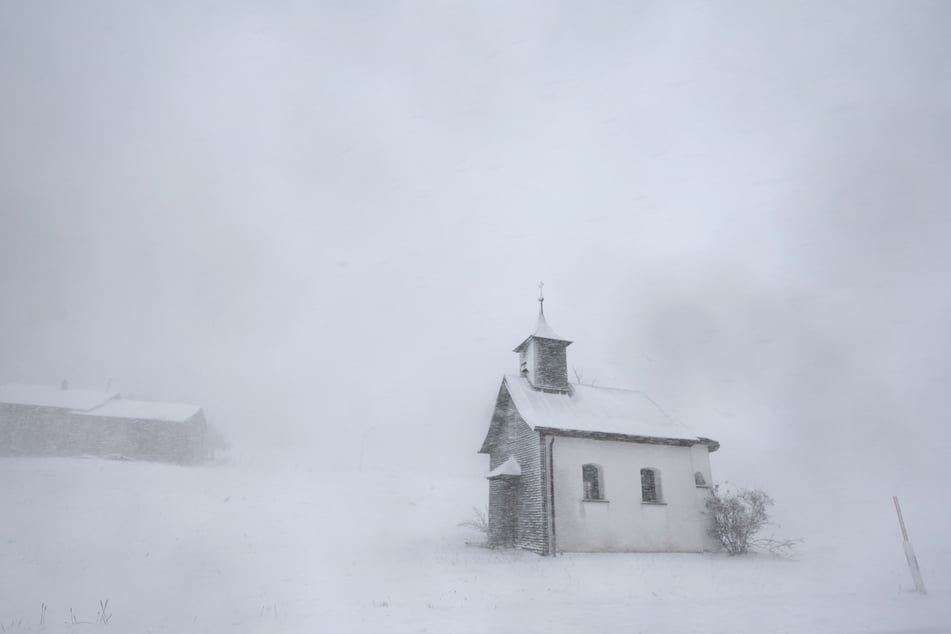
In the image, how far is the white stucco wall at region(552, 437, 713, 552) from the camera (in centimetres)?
1672

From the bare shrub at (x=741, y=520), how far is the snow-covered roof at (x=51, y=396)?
42.8 m

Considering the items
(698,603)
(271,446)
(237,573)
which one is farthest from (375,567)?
(271,446)

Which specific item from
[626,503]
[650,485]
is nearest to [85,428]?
[626,503]

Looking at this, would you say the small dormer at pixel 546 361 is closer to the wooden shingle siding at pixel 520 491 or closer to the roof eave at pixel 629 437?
the wooden shingle siding at pixel 520 491

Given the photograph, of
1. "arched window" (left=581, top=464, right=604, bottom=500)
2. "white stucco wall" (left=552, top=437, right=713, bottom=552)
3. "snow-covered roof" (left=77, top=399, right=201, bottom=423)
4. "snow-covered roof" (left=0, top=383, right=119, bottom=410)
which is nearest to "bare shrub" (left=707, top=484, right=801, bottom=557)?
"white stucco wall" (left=552, top=437, right=713, bottom=552)

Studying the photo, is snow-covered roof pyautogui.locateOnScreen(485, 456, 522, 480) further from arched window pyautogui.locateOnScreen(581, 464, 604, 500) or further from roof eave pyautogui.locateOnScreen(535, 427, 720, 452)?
arched window pyautogui.locateOnScreen(581, 464, 604, 500)

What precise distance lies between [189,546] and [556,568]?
1079cm

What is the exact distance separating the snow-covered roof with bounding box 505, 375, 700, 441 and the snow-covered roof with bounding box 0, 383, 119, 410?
118 ft

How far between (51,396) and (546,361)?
39.9 metres

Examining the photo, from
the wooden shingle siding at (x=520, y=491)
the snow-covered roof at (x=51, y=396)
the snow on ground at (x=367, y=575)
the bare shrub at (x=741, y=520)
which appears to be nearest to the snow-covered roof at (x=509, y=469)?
the wooden shingle siding at (x=520, y=491)

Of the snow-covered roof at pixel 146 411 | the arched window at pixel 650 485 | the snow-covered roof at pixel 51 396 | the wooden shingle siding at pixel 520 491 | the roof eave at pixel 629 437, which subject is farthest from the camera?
the snow-covered roof at pixel 146 411

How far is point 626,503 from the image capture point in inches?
693

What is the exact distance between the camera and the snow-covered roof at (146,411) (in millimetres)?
35906

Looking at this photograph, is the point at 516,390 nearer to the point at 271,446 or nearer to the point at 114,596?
the point at 114,596
